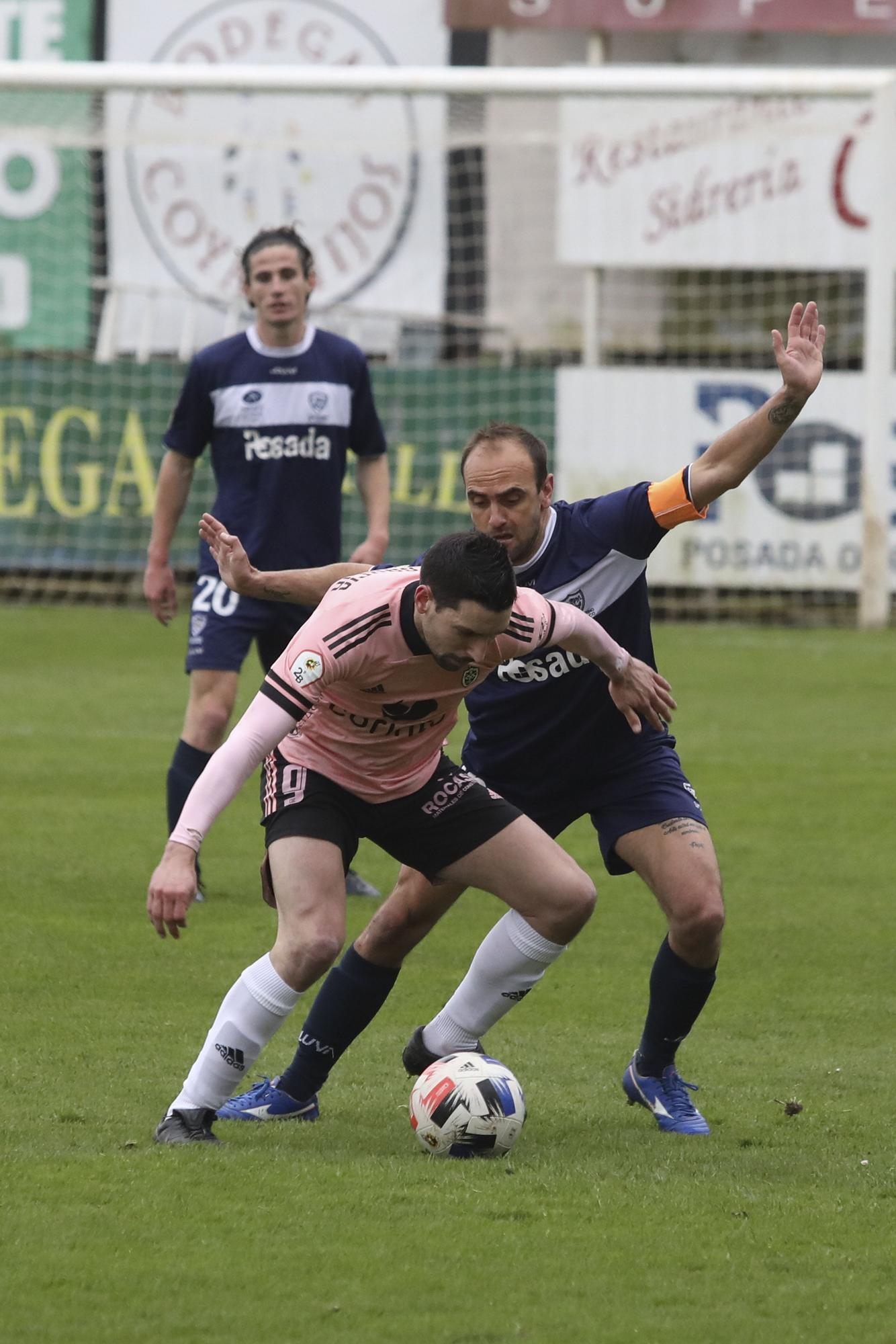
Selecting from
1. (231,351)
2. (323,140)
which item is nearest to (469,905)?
(231,351)

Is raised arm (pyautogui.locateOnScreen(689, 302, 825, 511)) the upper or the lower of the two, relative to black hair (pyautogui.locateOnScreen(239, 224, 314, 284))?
lower

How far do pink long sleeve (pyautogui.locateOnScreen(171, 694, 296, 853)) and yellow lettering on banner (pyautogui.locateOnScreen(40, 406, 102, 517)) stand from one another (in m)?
11.9

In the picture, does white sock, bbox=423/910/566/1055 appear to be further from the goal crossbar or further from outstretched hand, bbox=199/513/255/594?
the goal crossbar

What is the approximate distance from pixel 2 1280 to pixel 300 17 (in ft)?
57.8

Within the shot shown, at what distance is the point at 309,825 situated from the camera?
4742mm

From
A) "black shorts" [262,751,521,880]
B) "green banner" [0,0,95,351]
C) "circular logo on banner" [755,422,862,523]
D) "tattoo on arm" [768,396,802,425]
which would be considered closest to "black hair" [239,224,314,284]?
"tattoo on arm" [768,396,802,425]

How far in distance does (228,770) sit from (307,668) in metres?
0.29

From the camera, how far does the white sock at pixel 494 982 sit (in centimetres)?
492

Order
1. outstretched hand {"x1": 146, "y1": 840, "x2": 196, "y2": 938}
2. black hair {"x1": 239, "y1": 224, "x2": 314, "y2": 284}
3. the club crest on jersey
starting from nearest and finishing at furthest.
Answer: outstretched hand {"x1": 146, "y1": 840, "x2": 196, "y2": 938} → the club crest on jersey → black hair {"x1": 239, "y1": 224, "x2": 314, "y2": 284}

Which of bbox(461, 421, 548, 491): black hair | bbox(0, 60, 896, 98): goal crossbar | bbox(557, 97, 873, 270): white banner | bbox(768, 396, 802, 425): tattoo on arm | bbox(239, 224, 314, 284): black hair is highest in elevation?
bbox(0, 60, 896, 98): goal crossbar

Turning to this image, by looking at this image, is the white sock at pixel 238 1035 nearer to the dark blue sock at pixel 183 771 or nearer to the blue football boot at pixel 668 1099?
the blue football boot at pixel 668 1099

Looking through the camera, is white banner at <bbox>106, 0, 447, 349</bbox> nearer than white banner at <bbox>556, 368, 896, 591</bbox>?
No

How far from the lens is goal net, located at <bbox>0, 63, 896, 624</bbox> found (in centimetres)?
1532

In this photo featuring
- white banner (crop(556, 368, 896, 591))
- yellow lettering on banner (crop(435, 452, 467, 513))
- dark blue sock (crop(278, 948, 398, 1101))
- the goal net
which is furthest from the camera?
yellow lettering on banner (crop(435, 452, 467, 513))
